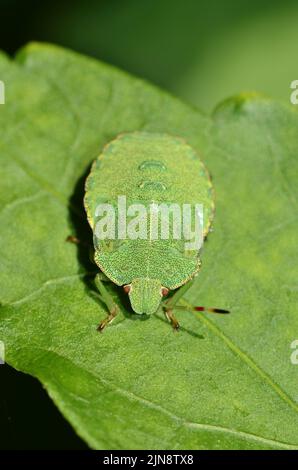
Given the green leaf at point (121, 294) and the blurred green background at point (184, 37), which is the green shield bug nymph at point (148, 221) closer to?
the green leaf at point (121, 294)

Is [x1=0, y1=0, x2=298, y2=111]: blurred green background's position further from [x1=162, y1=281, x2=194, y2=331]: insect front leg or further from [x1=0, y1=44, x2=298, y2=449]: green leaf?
[x1=162, y1=281, x2=194, y2=331]: insect front leg

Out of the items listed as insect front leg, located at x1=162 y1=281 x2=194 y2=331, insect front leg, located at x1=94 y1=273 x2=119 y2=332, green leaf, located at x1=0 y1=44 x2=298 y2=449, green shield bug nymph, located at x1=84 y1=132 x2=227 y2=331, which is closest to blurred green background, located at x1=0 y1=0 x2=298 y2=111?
green leaf, located at x1=0 y1=44 x2=298 y2=449

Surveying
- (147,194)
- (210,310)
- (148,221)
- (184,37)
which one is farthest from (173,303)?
(184,37)

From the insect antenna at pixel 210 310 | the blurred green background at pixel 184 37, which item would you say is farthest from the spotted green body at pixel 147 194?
the blurred green background at pixel 184 37

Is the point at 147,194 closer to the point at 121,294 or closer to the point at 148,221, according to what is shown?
the point at 148,221
